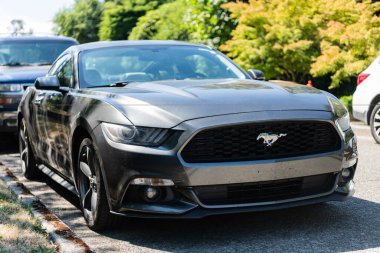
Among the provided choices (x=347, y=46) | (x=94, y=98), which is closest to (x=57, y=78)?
(x=94, y=98)

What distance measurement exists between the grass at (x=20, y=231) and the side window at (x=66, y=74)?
47.8 inches

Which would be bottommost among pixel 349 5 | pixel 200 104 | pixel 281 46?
pixel 281 46

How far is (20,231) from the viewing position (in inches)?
216

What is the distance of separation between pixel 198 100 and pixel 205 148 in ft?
1.40

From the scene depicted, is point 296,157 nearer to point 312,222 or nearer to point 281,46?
point 312,222

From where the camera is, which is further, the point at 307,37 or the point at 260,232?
the point at 307,37

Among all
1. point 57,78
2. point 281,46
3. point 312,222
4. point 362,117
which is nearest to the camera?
point 312,222

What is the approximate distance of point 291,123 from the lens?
17.3ft

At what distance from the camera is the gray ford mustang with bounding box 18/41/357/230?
16.6ft

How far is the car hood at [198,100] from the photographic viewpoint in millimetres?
5164

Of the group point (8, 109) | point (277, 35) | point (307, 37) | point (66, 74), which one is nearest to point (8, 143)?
point (8, 109)

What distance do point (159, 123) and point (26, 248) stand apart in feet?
4.11

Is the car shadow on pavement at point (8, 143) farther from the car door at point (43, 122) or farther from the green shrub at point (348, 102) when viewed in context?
the green shrub at point (348, 102)

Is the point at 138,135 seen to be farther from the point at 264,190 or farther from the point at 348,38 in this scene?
the point at 348,38
